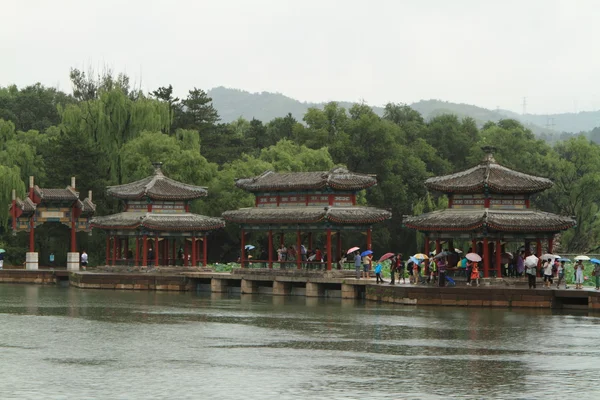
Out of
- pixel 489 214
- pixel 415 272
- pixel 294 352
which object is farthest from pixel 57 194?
pixel 294 352

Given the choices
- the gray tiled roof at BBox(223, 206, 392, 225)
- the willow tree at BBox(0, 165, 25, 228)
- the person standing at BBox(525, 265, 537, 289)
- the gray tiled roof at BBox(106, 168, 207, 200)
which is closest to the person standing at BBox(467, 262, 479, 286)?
the person standing at BBox(525, 265, 537, 289)

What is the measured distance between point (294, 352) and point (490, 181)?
21874 mm

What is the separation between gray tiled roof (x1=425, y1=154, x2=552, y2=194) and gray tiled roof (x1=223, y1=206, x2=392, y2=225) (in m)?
6.16

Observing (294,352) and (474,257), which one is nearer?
(294,352)

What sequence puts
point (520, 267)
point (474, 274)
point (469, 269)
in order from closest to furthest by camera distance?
point (474, 274), point (469, 269), point (520, 267)

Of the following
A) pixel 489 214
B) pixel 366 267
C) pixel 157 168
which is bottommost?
pixel 366 267

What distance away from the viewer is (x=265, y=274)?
206 feet

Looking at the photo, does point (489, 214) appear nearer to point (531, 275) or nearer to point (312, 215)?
point (531, 275)

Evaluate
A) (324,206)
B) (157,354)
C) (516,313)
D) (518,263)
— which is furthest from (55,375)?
(324,206)

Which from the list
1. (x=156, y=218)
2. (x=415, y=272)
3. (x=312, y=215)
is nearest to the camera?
(x=415, y=272)

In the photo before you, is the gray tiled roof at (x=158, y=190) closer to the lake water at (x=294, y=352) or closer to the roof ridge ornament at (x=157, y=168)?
the roof ridge ornament at (x=157, y=168)

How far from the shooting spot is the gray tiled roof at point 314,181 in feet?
200

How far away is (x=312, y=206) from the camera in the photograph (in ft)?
204

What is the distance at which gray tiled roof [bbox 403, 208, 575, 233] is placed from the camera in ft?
173
